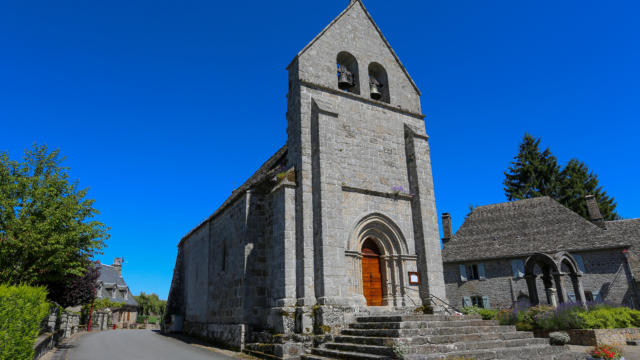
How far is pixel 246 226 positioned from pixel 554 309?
427 inches

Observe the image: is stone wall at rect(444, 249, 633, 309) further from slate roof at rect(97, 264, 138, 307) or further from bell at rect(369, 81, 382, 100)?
slate roof at rect(97, 264, 138, 307)

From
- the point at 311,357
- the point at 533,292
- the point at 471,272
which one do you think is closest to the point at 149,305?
the point at 471,272

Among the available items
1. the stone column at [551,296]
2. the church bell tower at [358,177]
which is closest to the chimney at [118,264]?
the church bell tower at [358,177]

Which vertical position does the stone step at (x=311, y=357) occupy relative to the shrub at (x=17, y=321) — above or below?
below

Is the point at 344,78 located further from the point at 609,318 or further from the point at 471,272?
the point at 471,272

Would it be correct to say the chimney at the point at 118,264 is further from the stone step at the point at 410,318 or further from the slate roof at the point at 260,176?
the stone step at the point at 410,318

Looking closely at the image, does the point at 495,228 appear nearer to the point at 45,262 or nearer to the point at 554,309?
the point at 554,309

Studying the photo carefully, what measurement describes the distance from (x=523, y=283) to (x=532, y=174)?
18895 mm

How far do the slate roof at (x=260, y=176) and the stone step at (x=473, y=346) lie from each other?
7599 millimetres

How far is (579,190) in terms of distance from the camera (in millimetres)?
36156

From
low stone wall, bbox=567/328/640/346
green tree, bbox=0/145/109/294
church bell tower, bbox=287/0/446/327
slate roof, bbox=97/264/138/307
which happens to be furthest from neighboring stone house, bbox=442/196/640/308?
slate roof, bbox=97/264/138/307

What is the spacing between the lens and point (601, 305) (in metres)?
13.5

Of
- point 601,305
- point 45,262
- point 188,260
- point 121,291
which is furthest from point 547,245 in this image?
point 121,291

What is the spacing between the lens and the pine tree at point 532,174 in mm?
38406
